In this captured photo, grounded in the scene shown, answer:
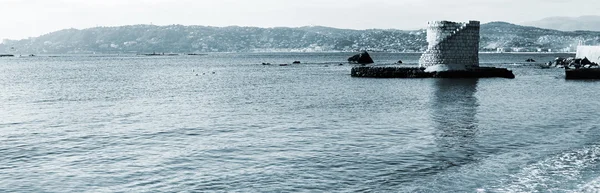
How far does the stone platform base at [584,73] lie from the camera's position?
60.2 metres

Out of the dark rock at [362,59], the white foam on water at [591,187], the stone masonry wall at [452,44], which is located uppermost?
the stone masonry wall at [452,44]

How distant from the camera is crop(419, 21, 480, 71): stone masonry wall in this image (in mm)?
60844

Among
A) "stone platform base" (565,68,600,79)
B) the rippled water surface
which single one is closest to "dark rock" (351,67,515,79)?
"stone platform base" (565,68,600,79)

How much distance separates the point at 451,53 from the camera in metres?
62.2

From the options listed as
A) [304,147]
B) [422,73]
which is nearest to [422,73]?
[422,73]

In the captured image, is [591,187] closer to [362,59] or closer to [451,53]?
[451,53]

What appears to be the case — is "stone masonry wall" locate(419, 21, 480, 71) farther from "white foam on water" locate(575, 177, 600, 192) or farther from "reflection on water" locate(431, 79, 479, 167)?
"white foam on water" locate(575, 177, 600, 192)

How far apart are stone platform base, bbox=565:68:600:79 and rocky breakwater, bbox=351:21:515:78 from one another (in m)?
8.00

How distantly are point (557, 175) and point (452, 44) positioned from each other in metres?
47.9

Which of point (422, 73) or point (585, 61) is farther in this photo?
point (585, 61)

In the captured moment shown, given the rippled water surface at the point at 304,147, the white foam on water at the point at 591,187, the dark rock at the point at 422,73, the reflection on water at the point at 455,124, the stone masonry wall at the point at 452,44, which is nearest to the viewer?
the white foam on water at the point at 591,187

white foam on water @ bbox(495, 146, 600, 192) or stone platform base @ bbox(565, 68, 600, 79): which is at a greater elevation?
white foam on water @ bbox(495, 146, 600, 192)

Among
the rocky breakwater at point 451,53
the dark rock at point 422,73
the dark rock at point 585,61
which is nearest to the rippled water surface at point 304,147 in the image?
the rocky breakwater at point 451,53

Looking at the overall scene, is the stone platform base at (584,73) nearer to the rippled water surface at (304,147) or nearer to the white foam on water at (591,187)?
the rippled water surface at (304,147)
